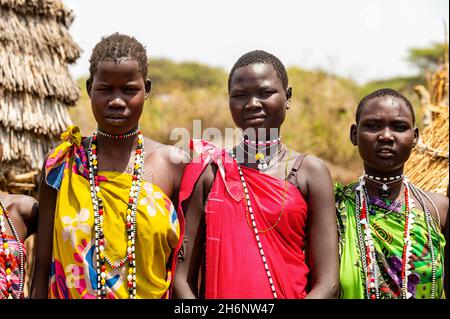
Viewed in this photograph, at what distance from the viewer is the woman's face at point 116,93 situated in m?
2.98

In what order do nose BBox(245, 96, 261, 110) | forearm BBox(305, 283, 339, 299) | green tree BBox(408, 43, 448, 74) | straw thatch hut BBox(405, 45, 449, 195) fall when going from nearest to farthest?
1. forearm BBox(305, 283, 339, 299)
2. nose BBox(245, 96, 261, 110)
3. straw thatch hut BBox(405, 45, 449, 195)
4. green tree BBox(408, 43, 448, 74)

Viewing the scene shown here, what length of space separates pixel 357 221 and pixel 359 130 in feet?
1.44

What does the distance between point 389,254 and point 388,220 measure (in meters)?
0.17

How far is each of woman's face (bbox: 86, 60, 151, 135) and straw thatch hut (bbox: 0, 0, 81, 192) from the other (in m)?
2.70

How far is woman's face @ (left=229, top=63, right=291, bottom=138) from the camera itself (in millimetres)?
3021

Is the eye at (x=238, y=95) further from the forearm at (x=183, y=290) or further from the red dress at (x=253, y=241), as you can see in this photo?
the forearm at (x=183, y=290)

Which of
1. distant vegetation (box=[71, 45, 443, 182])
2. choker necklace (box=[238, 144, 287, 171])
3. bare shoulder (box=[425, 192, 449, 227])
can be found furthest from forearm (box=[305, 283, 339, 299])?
distant vegetation (box=[71, 45, 443, 182])

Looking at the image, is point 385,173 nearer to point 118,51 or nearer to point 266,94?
point 266,94

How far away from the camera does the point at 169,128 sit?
1602 cm

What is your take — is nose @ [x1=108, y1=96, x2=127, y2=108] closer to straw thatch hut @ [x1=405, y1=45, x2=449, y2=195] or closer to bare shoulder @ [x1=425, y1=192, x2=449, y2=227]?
bare shoulder @ [x1=425, y1=192, x2=449, y2=227]

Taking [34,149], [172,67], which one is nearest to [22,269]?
[34,149]

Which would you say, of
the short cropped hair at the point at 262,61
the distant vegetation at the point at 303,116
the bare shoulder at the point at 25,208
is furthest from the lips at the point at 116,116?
the distant vegetation at the point at 303,116

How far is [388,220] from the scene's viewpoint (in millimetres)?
3193

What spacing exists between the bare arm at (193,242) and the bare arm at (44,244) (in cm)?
61
